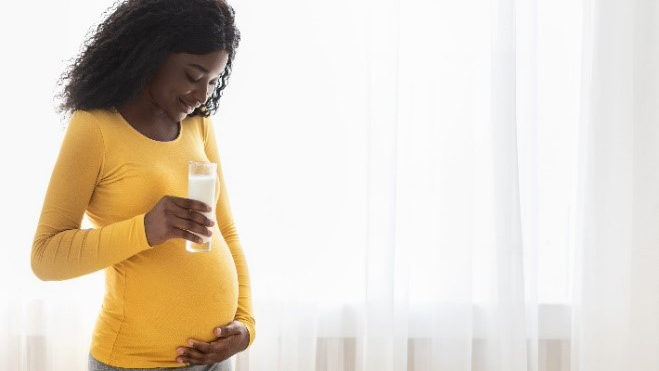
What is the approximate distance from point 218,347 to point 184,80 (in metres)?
0.47

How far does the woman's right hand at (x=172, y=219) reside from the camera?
138cm

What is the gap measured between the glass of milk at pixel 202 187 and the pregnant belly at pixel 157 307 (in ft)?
0.15

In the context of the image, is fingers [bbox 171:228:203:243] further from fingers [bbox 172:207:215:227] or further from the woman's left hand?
the woman's left hand

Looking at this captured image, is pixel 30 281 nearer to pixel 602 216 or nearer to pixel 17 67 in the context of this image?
pixel 17 67

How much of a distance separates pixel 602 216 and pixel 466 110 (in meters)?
0.49

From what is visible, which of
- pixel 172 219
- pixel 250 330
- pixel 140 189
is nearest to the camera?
pixel 172 219

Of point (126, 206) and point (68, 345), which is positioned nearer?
point (126, 206)

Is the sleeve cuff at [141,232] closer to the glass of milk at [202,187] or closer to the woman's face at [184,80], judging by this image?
the glass of milk at [202,187]

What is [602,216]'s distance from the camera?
2.43m

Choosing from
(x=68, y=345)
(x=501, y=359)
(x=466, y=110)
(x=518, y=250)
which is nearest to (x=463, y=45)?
(x=466, y=110)

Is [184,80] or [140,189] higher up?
[184,80]

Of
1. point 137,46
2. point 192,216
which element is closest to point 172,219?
point 192,216

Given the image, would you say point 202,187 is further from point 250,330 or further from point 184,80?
point 250,330

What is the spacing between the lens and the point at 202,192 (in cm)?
146
